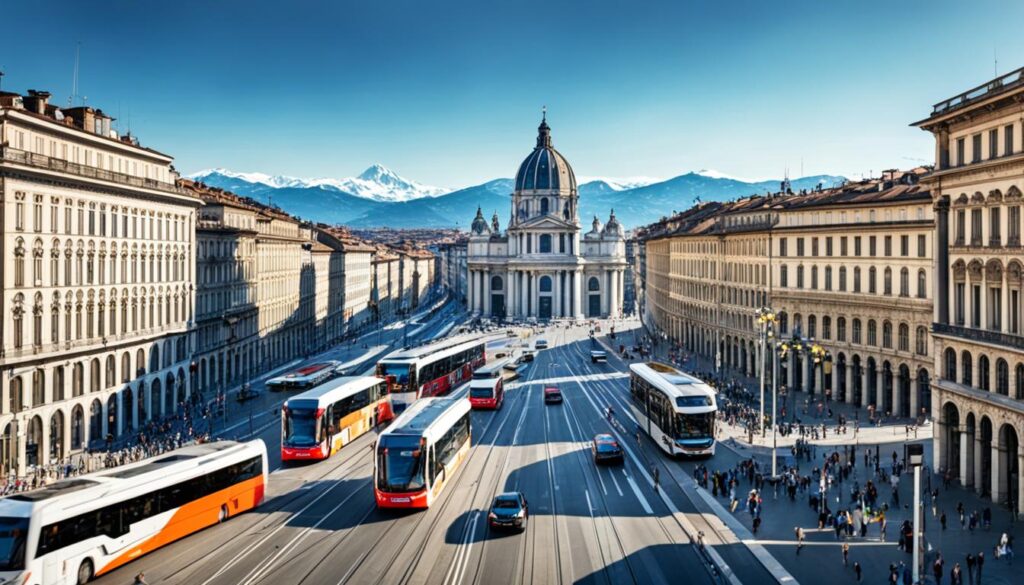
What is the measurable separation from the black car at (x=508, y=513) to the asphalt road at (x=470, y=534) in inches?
16.5

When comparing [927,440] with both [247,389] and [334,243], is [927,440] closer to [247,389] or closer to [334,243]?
[247,389]

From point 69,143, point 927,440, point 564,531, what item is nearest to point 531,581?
point 564,531

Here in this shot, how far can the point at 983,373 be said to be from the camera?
3984 centimetres

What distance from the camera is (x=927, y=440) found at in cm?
5462

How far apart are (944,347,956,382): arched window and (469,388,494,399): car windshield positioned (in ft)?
104

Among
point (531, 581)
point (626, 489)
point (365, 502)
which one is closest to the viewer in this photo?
point (531, 581)

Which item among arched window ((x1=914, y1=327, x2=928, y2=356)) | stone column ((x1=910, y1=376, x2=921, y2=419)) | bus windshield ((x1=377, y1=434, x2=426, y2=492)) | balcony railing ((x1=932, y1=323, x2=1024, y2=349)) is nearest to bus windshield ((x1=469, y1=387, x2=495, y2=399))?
bus windshield ((x1=377, y1=434, x2=426, y2=492))

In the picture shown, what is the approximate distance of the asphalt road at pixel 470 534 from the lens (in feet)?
92.6

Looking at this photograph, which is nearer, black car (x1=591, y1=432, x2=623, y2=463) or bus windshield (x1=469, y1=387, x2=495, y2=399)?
black car (x1=591, y1=432, x2=623, y2=463)

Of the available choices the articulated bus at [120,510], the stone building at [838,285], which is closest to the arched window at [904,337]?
the stone building at [838,285]

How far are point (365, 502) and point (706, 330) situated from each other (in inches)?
2743

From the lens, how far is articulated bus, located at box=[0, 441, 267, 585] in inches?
983

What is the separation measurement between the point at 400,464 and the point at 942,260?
28378mm

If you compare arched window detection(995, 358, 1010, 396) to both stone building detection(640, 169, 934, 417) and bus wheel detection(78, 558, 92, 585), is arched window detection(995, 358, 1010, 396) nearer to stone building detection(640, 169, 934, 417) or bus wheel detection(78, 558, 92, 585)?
stone building detection(640, 169, 934, 417)
